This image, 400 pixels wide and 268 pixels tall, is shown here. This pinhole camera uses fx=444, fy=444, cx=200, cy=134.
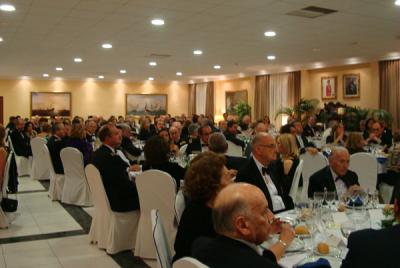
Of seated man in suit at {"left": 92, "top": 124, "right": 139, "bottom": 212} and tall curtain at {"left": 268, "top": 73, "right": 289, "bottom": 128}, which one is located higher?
tall curtain at {"left": 268, "top": 73, "right": 289, "bottom": 128}

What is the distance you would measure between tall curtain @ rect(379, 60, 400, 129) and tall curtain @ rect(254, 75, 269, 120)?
5.03 metres

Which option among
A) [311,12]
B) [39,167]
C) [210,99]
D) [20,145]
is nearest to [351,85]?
[311,12]

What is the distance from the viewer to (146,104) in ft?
74.9

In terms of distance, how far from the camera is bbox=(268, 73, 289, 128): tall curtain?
1655 centimetres

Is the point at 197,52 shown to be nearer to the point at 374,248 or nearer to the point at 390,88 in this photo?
the point at 390,88

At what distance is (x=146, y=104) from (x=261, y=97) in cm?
731

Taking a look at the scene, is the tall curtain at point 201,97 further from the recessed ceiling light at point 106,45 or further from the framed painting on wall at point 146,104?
the recessed ceiling light at point 106,45

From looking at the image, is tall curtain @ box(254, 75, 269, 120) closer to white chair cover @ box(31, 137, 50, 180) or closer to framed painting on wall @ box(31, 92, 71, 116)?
framed painting on wall @ box(31, 92, 71, 116)

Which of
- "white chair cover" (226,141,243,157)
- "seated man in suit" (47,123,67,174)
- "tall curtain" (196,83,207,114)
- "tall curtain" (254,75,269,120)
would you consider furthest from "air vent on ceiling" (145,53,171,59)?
"tall curtain" (196,83,207,114)

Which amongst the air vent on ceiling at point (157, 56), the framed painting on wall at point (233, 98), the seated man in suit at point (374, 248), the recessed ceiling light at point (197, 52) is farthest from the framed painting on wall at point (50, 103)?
the seated man in suit at point (374, 248)

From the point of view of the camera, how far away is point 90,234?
5.48 m

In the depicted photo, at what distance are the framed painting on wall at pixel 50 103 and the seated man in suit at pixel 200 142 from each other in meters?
14.8

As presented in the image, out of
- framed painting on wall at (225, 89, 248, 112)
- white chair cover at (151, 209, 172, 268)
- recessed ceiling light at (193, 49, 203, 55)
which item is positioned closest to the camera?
white chair cover at (151, 209, 172, 268)

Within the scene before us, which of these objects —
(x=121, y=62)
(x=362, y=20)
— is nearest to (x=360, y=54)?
(x=362, y=20)
